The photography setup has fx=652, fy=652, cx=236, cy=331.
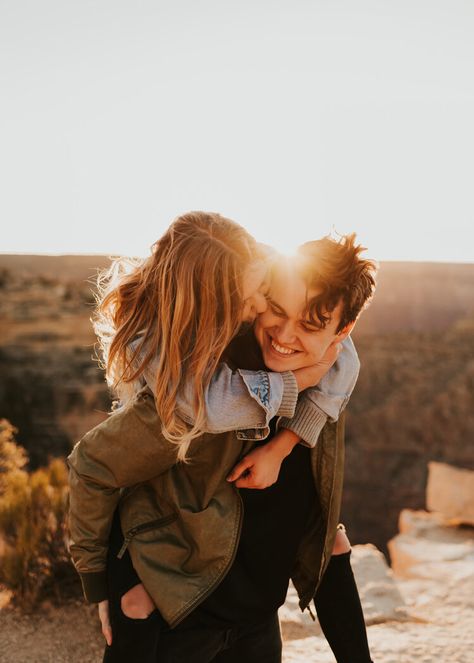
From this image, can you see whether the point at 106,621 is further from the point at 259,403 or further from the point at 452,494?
the point at 452,494

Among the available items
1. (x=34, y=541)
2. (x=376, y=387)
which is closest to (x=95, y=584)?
(x=34, y=541)

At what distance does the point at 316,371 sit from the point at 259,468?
304 mm

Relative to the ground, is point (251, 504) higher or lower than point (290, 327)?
lower

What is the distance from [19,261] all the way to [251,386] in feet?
61.7

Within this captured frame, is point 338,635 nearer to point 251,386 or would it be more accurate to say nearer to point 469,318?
point 251,386

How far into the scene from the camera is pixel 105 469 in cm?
148

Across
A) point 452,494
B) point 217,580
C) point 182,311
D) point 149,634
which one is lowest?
point 452,494

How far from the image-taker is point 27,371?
1080 centimetres

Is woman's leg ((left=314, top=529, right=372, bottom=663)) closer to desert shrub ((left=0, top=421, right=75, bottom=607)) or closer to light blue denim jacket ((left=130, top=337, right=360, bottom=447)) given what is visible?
light blue denim jacket ((left=130, top=337, right=360, bottom=447))

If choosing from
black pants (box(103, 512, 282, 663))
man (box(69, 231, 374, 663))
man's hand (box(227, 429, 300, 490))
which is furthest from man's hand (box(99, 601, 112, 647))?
man's hand (box(227, 429, 300, 490))

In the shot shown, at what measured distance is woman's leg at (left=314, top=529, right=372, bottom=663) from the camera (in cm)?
178

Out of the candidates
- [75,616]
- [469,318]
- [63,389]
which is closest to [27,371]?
[63,389]

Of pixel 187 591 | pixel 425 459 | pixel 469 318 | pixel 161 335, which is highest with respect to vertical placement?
pixel 161 335

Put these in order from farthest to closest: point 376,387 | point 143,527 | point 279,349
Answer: point 376,387
point 279,349
point 143,527
